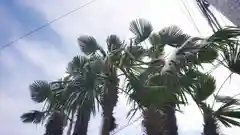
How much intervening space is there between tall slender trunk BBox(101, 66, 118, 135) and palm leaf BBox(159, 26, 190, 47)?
72.8 inches

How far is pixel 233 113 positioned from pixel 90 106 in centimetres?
321

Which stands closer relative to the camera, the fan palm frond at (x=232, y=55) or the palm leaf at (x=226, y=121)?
the fan palm frond at (x=232, y=55)

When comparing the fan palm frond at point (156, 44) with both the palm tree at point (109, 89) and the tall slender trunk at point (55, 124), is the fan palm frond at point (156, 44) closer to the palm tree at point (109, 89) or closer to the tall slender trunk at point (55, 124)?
the palm tree at point (109, 89)

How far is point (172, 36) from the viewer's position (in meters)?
10.6

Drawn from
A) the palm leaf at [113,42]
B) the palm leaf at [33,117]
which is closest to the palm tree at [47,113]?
the palm leaf at [33,117]

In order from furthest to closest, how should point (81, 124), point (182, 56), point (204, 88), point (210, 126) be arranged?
1. point (81, 124)
2. point (204, 88)
3. point (210, 126)
4. point (182, 56)

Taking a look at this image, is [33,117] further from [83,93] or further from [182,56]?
[182,56]

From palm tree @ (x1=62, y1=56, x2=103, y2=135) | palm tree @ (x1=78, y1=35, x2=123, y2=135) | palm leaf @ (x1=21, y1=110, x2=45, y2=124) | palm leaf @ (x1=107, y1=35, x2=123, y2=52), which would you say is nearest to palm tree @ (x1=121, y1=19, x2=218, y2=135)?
palm tree @ (x1=78, y1=35, x2=123, y2=135)

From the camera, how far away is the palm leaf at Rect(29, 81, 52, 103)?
11.0 metres

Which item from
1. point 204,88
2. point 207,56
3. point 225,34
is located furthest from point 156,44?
point 225,34

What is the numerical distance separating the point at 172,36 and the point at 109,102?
2.64 metres

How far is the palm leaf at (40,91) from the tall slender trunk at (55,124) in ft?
2.32

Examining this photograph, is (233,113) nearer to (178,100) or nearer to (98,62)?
(178,100)

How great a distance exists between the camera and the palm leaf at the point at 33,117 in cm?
1122
